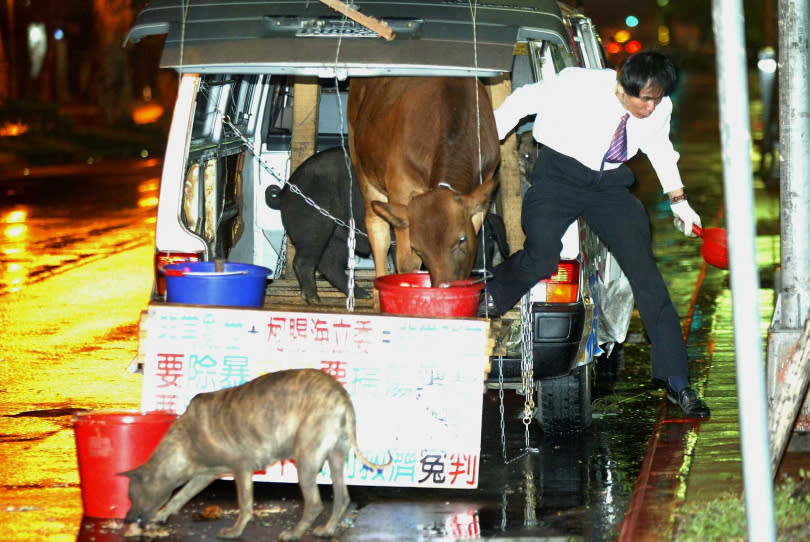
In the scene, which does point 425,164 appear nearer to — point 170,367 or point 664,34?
point 170,367

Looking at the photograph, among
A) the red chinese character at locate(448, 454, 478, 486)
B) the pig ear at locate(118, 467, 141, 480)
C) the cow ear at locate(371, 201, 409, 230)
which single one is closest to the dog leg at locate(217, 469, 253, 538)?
the pig ear at locate(118, 467, 141, 480)

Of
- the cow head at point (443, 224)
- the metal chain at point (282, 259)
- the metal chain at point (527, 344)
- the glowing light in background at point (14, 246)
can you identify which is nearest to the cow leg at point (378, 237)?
the metal chain at point (282, 259)

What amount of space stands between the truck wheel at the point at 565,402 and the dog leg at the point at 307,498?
2.15m

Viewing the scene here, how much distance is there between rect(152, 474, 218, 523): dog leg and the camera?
5.81 meters

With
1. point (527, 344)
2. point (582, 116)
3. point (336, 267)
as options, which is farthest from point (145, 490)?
point (336, 267)

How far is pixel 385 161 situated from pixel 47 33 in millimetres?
42645

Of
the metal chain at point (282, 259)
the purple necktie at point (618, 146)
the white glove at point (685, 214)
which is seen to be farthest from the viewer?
the metal chain at point (282, 259)

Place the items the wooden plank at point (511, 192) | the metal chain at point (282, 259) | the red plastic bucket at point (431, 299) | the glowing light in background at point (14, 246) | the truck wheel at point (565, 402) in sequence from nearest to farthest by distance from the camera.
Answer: the red plastic bucket at point (431, 299) < the truck wheel at point (565, 402) < the wooden plank at point (511, 192) < the metal chain at point (282, 259) < the glowing light in background at point (14, 246)

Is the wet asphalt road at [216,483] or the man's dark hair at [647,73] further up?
the man's dark hair at [647,73]

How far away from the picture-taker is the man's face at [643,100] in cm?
653

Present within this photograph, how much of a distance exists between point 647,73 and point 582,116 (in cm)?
48

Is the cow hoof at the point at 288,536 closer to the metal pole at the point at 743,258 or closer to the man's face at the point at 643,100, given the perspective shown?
the metal pole at the point at 743,258

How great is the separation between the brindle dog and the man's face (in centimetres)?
225

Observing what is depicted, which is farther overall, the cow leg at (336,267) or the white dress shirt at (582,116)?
the cow leg at (336,267)
